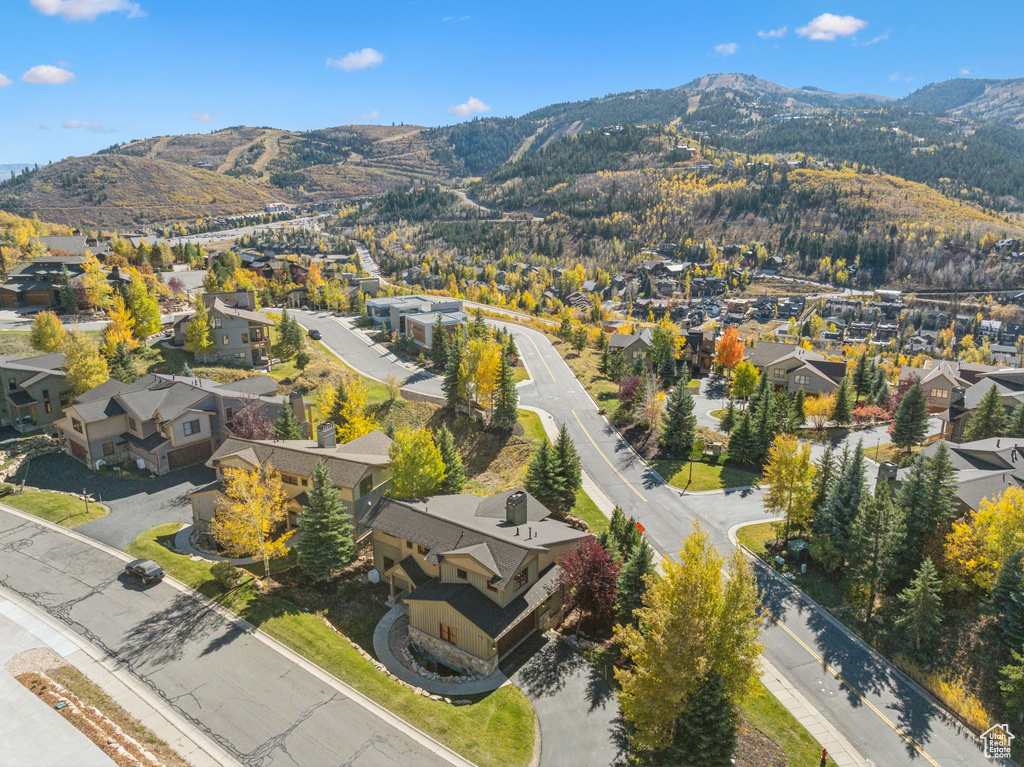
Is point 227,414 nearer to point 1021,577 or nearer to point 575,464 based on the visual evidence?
point 575,464

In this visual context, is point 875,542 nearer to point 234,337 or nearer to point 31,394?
point 234,337

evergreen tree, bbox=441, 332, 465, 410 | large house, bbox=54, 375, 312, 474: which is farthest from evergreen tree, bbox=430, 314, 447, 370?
large house, bbox=54, 375, 312, 474

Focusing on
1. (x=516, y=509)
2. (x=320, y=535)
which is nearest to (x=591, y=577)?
(x=516, y=509)

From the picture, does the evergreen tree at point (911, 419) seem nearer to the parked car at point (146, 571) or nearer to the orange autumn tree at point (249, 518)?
the orange autumn tree at point (249, 518)

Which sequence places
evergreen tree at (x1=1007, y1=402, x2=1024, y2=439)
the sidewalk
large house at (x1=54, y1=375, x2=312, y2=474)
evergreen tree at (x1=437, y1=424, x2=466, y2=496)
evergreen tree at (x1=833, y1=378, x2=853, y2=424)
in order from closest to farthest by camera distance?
the sidewalk < evergreen tree at (x1=437, y1=424, x2=466, y2=496) < large house at (x1=54, y1=375, x2=312, y2=474) < evergreen tree at (x1=1007, y1=402, x2=1024, y2=439) < evergreen tree at (x1=833, y1=378, x2=853, y2=424)

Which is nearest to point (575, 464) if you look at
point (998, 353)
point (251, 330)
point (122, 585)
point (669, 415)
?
point (669, 415)

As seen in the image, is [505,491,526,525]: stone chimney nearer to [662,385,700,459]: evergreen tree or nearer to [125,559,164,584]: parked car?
[125,559,164,584]: parked car
